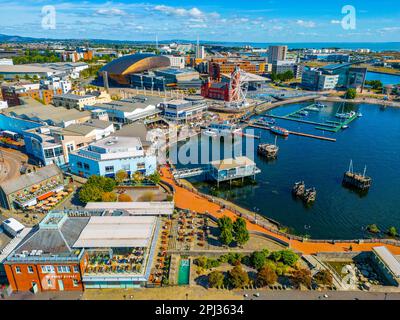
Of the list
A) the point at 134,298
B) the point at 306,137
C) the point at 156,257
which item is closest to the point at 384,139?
the point at 306,137

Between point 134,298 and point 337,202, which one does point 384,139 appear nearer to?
point 337,202

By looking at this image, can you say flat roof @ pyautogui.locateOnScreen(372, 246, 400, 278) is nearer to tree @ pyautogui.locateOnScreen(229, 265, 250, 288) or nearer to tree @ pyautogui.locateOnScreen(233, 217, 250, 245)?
tree @ pyautogui.locateOnScreen(233, 217, 250, 245)

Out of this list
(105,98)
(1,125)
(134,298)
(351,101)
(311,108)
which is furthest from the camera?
(351,101)

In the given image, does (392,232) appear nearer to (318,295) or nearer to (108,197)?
(318,295)

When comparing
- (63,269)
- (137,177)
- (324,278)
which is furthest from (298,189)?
(63,269)

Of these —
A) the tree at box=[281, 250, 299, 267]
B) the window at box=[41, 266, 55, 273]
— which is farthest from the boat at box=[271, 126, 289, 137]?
the window at box=[41, 266, 55, 273]

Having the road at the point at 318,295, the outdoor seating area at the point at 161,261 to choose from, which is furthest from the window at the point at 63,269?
the road at the point at 318,295

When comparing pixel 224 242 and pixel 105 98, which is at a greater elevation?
pixel 105 98
